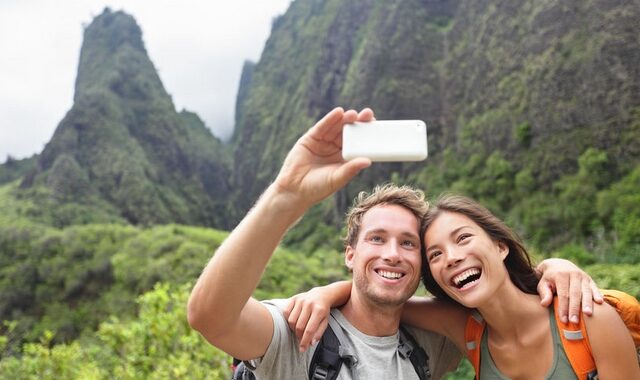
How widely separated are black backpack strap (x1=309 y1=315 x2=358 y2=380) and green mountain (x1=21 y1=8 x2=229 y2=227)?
58.0 meters

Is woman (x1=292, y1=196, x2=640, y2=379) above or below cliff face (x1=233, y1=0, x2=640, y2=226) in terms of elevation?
below

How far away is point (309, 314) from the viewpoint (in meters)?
2.16

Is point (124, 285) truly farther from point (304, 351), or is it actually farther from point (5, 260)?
point (304, 351)

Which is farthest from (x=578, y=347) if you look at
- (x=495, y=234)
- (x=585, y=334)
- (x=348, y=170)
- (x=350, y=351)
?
(x=348, y=170)

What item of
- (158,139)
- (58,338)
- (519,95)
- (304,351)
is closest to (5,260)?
(58,338)

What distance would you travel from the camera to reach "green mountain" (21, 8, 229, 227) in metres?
61.7

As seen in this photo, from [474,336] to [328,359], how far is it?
77 centimetres

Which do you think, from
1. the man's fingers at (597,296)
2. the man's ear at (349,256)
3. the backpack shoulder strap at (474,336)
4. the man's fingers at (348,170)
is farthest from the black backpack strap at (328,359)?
the man's fingers at (597,296)

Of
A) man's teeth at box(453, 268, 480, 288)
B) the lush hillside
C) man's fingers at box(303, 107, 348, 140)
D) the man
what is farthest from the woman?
the lush hillside

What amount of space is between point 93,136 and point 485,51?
180 ft

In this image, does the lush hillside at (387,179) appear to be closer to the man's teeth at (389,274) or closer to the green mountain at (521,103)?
the green mountain at (521,103)

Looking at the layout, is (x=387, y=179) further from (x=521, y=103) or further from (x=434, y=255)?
(x=434, y=255)

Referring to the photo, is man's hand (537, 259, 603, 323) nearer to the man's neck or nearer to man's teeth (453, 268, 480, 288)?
man's teeth (453, 268, 480, 288)

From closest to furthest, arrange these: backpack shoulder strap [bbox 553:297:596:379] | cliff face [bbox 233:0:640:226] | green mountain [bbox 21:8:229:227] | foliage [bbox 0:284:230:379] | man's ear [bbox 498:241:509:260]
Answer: backpack shoulder strap [bbox 553:297:596:379] → man's ear [bbox 498:241:509:260] → foliage [bbox 0:284:230:379] → cliff face [bbox 233:0:640:226] → green mountain [bbox 21:8:229:227]
